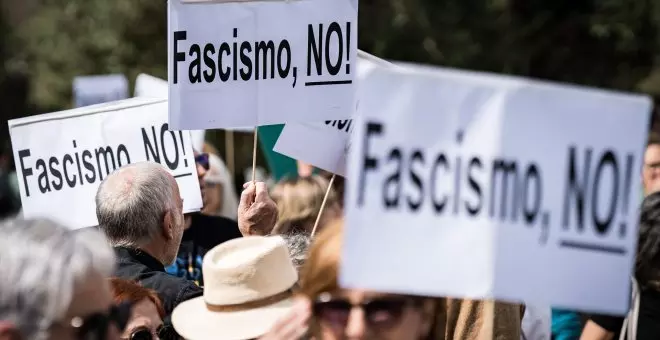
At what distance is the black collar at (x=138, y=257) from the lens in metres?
4.19

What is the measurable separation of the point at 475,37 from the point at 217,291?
624 inches

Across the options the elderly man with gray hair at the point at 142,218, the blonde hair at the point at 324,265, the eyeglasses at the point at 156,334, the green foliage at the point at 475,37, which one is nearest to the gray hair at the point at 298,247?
the elderly man with gray hair at the point at 142,218

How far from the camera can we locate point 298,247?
14.5 ft

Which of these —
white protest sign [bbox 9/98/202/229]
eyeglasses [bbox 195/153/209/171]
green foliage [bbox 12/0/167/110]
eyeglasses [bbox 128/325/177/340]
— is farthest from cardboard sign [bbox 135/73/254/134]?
green foliage [bbox 12/0/167/110]

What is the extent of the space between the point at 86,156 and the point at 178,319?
6.83 feet

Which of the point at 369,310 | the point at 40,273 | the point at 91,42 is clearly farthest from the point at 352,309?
the point at 91,42

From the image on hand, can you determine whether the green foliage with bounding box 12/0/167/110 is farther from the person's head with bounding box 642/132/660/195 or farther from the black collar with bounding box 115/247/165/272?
the black collar with bounding box 115/247/165/272

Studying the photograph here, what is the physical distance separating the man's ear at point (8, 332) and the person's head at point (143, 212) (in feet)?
Result: 5.59

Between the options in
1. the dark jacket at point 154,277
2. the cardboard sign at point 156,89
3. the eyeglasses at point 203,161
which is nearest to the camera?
the dark jacket at point 154,277

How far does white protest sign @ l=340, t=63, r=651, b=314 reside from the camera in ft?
8.18

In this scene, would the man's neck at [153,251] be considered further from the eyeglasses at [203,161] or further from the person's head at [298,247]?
the eyeglasses at [203,161]

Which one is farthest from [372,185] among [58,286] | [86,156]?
[86,156]

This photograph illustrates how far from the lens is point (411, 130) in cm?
251

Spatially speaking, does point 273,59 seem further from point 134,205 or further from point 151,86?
point 151,86
